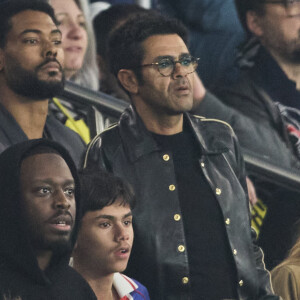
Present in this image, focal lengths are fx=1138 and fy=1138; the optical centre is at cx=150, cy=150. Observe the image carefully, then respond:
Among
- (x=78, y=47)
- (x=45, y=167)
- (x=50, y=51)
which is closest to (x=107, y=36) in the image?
(x=78, y=47)

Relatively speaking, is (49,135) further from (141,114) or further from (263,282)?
(263,282)

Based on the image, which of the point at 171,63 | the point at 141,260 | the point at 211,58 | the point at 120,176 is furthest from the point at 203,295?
the point at 211,58

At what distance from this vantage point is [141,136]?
17.3 feet

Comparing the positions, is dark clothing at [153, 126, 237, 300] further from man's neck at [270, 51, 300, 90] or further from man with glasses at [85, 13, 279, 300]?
man's neck at [270, 51, 300, 90]

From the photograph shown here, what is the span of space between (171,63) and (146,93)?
0.18 meters

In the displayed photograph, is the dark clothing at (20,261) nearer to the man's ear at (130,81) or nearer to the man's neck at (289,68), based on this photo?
the man's ear at (130,81)

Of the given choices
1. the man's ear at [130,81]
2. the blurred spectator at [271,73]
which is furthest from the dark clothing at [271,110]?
the man's ear at [130,81]

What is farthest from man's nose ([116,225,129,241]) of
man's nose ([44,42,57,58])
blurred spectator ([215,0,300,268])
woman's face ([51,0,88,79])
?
blurred spectator ([215,0,300,268])

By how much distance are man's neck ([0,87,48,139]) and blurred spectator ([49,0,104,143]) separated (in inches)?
42.9

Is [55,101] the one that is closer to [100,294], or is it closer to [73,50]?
[73,50]

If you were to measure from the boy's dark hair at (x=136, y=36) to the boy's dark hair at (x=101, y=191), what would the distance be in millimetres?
606

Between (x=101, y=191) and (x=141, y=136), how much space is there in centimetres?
47

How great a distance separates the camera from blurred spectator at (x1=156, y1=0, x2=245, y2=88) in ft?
26.4

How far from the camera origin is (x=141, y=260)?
511cm
